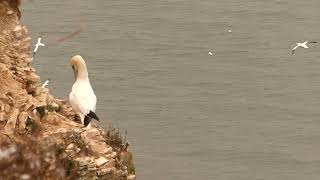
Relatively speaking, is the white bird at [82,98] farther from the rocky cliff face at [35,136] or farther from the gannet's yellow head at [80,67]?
the rocky cliff face at [35,136]

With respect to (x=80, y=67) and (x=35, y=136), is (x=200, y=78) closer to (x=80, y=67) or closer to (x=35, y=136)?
(x=80, y=67)

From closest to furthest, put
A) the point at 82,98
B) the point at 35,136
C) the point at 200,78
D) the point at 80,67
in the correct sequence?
the point at 35,136, the point at 82,98, the point at 80,67, the point at 200,78

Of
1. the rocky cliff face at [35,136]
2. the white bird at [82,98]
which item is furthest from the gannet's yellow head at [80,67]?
the rocky cliff face at [35,136]

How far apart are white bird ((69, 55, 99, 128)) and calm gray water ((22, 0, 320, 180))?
31.3ft

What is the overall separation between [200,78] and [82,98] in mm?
18308

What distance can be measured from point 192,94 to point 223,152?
5098 millimetres

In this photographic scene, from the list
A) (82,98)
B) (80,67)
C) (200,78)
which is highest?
(200,78)

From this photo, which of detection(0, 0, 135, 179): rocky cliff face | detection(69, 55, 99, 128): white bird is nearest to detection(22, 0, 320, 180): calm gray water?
detection(69, 55, 99, 128): white bird

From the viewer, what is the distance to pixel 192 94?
32281 millimetres

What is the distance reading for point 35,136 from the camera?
12.4 metres

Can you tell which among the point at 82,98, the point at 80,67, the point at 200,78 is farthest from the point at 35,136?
the point at 200,78

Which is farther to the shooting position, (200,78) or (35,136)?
(200,78)

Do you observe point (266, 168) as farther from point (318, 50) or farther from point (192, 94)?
point (318, 50)

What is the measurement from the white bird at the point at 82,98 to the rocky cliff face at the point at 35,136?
22.0 inches
